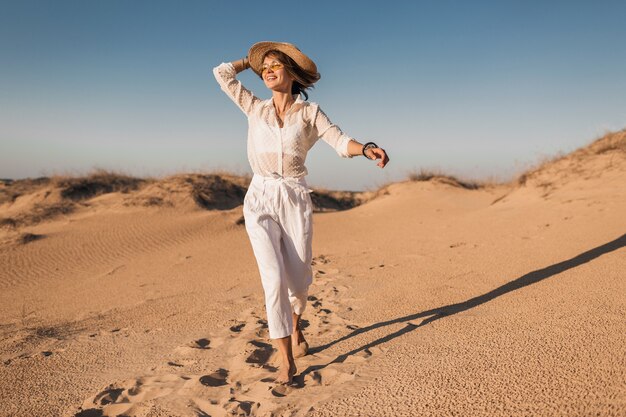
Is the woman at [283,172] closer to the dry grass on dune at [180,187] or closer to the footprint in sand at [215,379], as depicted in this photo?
the footprint in sand at [215,379]

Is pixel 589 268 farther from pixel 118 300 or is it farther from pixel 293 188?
pixel 118 300

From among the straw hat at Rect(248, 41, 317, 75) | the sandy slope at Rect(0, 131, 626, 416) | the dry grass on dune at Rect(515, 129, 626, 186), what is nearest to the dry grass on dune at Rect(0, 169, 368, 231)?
the sandy slope at Rect(0, 131, 626, 416)

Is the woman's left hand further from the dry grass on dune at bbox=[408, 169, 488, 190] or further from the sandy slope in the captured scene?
the dry grass on dune at bbox=[408, 169, 488, 190]

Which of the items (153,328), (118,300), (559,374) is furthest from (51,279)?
(559,374)

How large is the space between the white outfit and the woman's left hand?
189 mm

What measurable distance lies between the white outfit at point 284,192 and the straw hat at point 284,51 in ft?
0.80

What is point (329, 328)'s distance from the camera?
380 cm

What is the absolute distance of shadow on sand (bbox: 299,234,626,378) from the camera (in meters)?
3.35

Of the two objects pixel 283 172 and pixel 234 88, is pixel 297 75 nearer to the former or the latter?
pixel 234 88

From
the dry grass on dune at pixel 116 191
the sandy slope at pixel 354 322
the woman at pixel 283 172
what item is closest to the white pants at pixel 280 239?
the woman at pixel 283 172

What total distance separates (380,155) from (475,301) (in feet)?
6.65

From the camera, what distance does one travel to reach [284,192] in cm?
297

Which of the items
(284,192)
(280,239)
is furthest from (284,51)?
(280,239)

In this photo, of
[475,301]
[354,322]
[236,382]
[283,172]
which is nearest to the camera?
[236,382]
